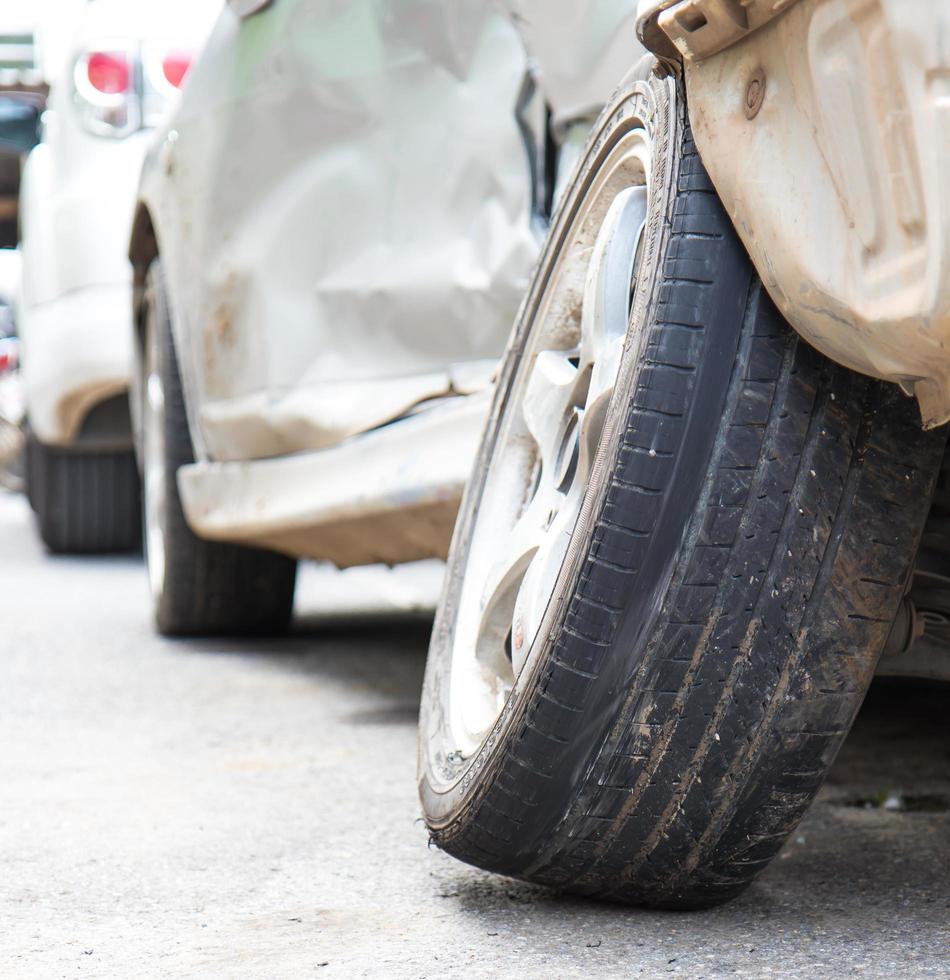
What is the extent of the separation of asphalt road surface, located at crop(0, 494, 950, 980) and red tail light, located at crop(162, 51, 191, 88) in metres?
1.82

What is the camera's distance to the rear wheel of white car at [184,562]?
3.33 m

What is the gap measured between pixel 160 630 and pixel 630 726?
2453 mm

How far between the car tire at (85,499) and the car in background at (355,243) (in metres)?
2.71

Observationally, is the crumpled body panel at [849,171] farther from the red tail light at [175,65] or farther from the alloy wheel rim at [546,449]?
the red tail light at [175,65]

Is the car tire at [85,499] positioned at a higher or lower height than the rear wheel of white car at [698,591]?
lower

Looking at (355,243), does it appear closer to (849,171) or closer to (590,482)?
(590,482)

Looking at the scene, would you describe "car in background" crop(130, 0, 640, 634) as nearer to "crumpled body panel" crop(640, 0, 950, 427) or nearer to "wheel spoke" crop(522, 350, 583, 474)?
"wheel spoke" crop(522, 350, 583, 474)

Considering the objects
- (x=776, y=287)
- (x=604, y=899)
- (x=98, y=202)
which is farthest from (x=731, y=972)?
(x=98, y=202)

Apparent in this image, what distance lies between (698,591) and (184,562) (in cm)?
230

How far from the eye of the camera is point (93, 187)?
417 centimetres

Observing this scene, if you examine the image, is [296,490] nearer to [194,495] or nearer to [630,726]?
[194,495]

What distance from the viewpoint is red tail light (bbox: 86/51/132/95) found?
414cm

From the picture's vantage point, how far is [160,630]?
11.6ft

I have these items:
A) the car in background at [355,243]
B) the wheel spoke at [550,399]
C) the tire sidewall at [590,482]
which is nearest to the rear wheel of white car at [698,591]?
the tire sidewall at [590,482]
